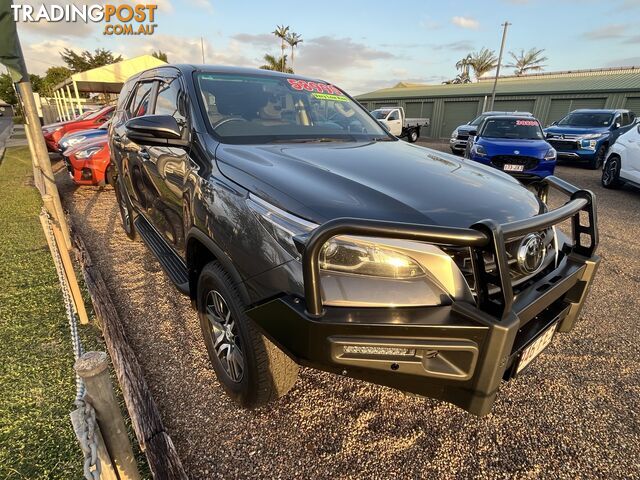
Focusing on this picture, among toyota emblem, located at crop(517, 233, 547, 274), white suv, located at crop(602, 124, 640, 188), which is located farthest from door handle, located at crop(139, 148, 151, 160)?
white suv, located at crop(602, 124, 640, 188)

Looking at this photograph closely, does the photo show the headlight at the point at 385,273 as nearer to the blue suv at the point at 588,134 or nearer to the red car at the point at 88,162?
the red car at the point at 88,162

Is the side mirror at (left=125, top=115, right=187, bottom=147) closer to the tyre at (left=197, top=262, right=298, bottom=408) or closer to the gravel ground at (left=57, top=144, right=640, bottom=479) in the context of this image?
the tyre at (left=197, top=262, right=298, bottom=408)

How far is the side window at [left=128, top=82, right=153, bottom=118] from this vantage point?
3.34 metres

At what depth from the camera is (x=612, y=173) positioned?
852 cm

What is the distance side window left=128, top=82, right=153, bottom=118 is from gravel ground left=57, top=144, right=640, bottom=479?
1915 mm

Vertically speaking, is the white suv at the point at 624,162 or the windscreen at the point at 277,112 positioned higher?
the windscreen at the point at 277,112

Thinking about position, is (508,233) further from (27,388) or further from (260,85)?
(27,388)

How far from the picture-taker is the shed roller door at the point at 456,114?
88.3ft

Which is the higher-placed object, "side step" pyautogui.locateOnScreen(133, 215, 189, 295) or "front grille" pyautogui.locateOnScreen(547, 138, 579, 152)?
"side step" pyautogui.locateOnScreen(133, 215, 189, 295)

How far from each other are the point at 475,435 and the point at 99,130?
9877 mm

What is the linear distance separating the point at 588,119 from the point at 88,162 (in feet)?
48.5

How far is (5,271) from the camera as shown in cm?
377

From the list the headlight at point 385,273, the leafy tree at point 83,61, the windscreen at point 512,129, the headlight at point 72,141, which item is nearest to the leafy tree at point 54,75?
the leafy tree at point 83,61

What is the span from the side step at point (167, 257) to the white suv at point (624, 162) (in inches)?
338
